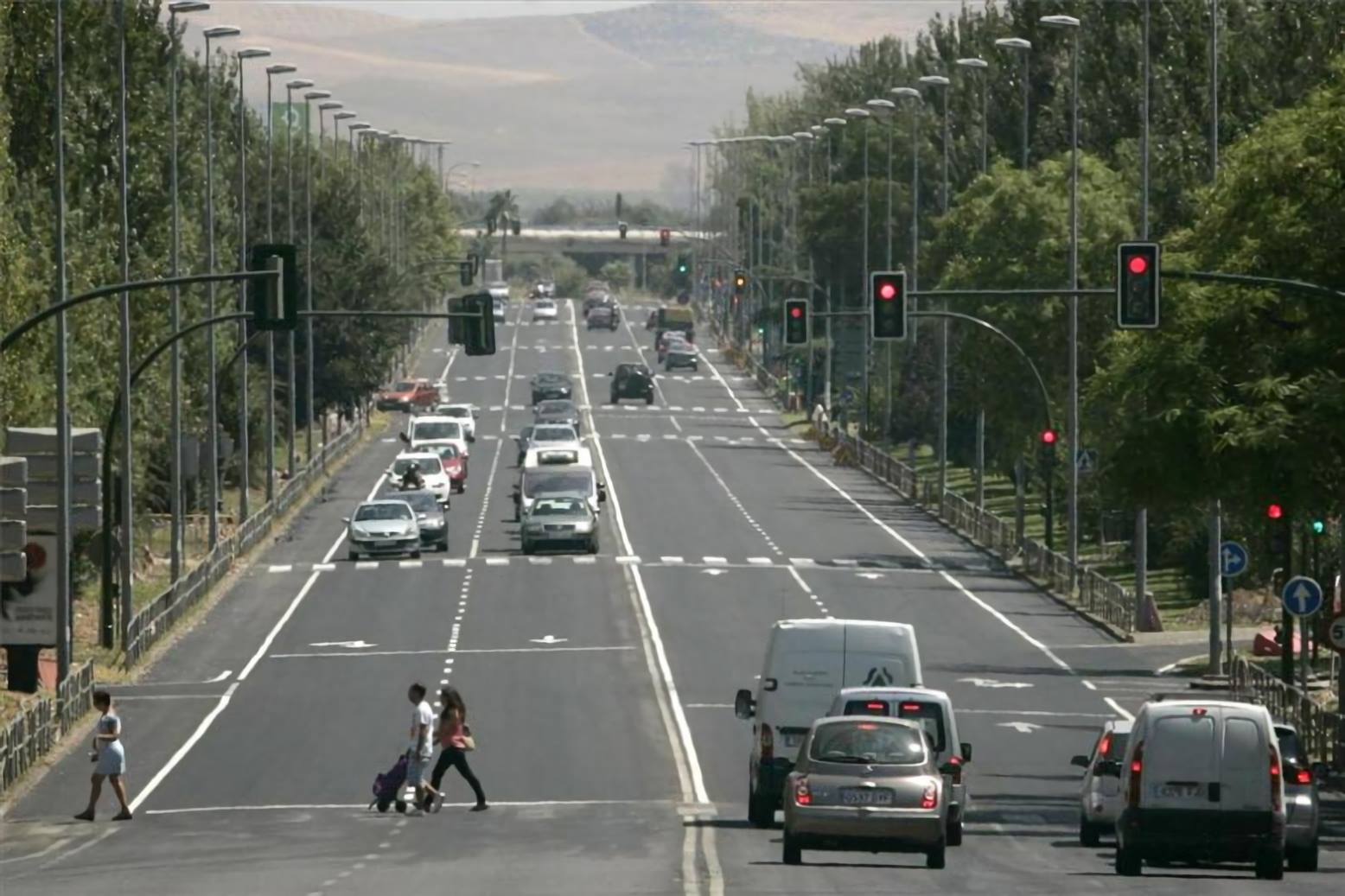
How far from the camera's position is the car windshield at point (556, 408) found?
4759 inches

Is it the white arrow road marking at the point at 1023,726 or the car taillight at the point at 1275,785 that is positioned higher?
the car taillight at the point at 1275,785

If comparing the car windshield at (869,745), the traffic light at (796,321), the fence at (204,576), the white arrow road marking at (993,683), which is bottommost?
the white arrow road marking at (993,683)

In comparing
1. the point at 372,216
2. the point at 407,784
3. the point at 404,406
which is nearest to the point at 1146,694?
the point at 407,784

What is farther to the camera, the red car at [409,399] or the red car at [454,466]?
the red car at [409,399]

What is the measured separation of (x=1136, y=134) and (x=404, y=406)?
51658 mm

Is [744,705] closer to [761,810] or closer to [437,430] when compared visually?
[761,810]

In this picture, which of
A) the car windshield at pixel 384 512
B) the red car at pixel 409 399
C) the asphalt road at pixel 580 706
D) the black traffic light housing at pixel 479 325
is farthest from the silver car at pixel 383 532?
the red car at pixel 409 399

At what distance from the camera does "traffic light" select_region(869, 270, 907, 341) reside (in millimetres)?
50438

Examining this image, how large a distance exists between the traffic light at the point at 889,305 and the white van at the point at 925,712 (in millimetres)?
16468

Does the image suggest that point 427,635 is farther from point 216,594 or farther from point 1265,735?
point 1265,735

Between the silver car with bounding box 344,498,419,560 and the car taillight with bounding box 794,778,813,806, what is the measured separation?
49.1 meters

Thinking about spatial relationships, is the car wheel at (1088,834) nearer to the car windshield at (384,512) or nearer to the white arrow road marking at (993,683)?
the white arrow road marking at (993,683)

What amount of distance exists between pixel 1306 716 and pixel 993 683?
32.9ft

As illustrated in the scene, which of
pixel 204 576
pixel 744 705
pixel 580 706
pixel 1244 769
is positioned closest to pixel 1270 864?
pixel 1244 769
